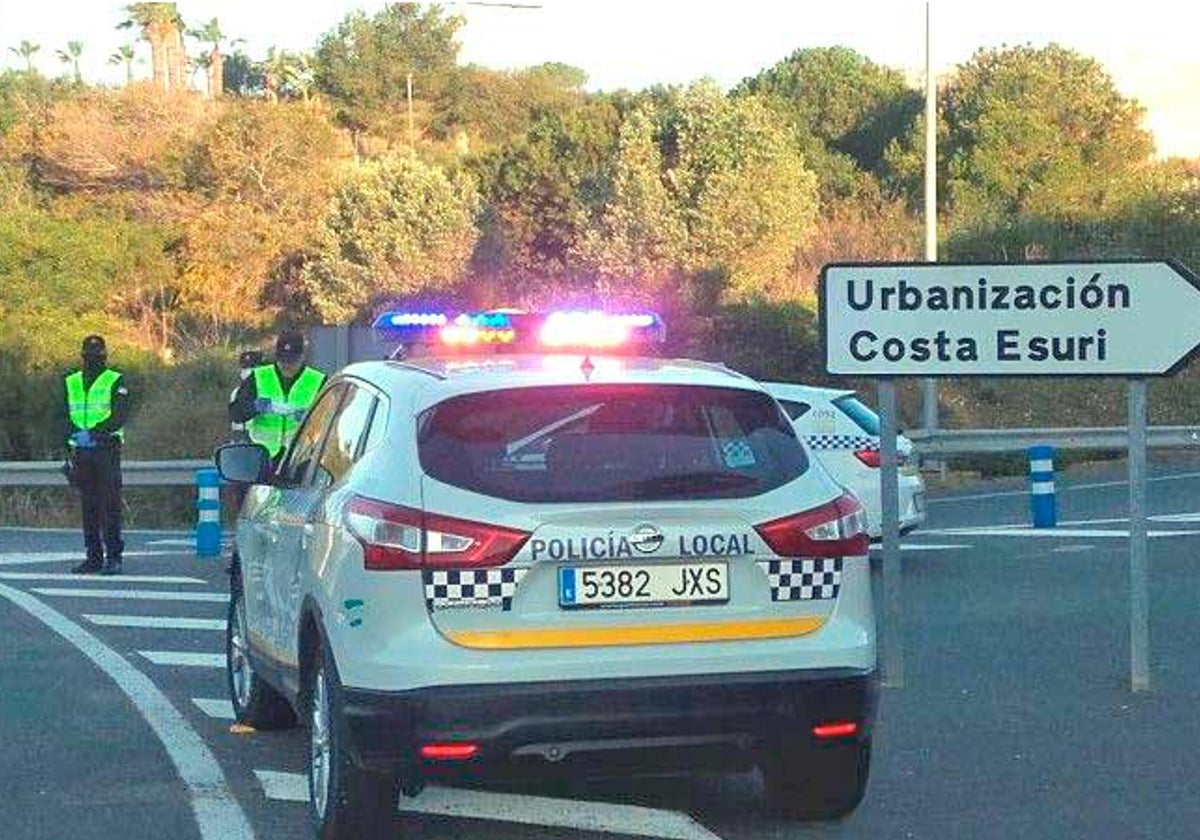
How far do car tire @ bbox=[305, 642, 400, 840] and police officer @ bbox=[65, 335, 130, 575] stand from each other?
9.96 m

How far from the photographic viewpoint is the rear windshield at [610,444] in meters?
6.84

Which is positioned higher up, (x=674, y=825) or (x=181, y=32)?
(x=181, y=32)

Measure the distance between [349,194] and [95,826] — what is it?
168ft

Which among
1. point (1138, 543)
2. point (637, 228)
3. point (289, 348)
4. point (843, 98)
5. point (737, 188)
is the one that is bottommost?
point (637, 228)

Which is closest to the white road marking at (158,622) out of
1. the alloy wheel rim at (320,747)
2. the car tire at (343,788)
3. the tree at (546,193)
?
the alloy wheel rim at (320,747)

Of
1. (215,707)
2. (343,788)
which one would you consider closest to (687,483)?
(343,788)

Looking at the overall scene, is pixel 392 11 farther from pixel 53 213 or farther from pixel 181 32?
pixel 53 213

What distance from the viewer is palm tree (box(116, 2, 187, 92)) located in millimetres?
87438

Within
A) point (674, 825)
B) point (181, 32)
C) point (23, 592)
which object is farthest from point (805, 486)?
point (181, 32)

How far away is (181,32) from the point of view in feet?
296

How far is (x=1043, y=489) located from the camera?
1989cm

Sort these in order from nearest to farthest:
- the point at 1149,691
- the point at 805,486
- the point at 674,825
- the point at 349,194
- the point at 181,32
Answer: the point at 805,486, the point at 674,825, the point at 1149,691, the point at 349,194, the point at 181,32

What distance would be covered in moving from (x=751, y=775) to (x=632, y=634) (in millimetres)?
1989

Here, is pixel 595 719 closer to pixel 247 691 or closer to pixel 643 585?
pixel 643 585
